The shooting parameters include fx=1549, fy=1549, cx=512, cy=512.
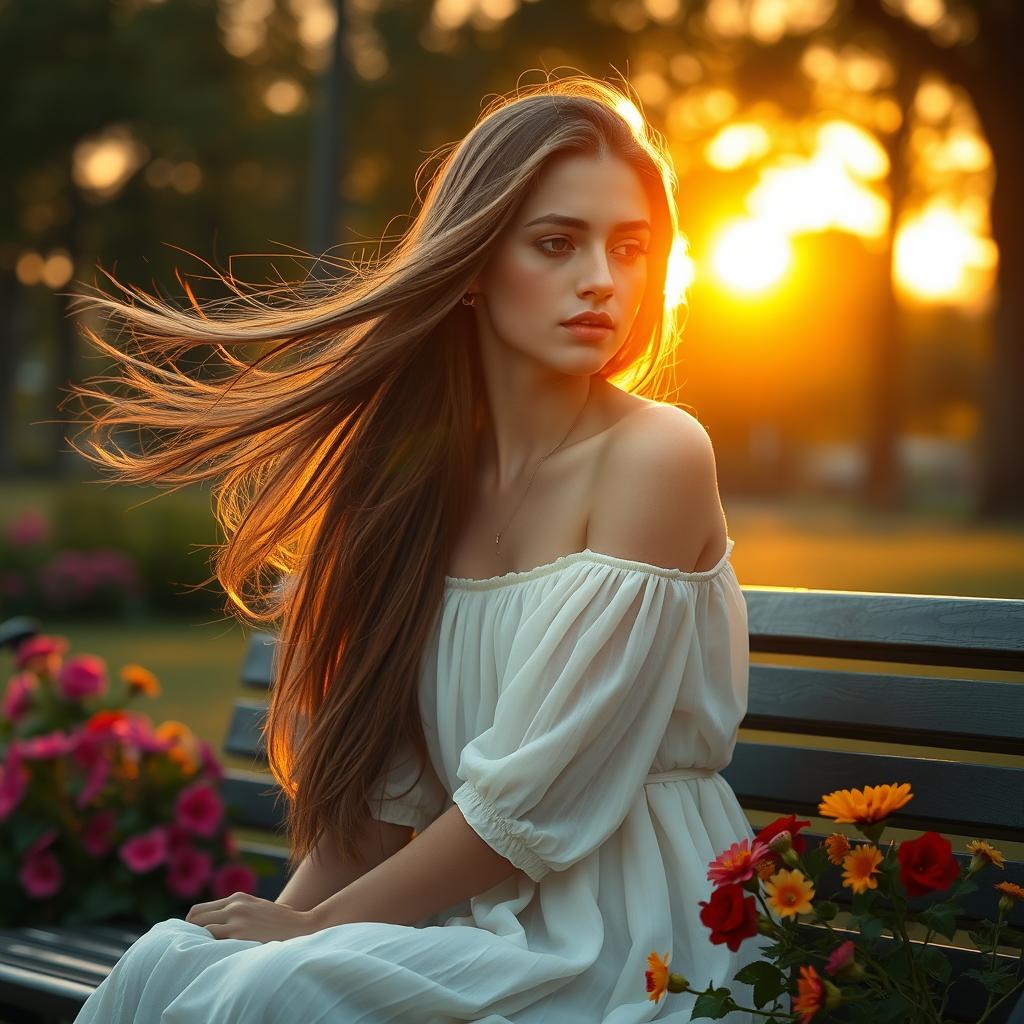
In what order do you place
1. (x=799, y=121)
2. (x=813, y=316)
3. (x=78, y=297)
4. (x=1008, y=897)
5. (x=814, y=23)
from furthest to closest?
(x=813, y=316) < (x=799, y=121) < (x=814, y=23) < (x=78, y=297) < (x=1008, y=897)

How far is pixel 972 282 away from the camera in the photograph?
4081 centimetres

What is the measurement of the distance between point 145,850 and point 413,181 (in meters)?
2.34

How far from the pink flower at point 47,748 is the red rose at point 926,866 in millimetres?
2527

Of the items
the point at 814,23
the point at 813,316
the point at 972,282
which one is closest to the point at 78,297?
the point at 814,23

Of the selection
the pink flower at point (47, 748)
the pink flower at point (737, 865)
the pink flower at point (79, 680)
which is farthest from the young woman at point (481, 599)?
the pink flower at point (79, 680)

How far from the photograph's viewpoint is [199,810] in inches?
154

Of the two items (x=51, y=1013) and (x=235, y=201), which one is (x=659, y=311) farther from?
(x=235, y=201)

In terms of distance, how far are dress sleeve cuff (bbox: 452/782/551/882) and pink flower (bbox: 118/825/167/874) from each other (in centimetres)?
174

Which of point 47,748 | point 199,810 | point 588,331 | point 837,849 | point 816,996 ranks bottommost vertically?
point 199,810

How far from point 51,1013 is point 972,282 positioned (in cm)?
4071

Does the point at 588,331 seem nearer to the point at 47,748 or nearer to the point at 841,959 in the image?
the point at 841,959

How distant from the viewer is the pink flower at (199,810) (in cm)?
389

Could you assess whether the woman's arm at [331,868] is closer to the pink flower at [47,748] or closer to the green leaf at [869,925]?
the green leaf at [869,925]

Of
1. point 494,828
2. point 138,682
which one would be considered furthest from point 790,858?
point 138,682
